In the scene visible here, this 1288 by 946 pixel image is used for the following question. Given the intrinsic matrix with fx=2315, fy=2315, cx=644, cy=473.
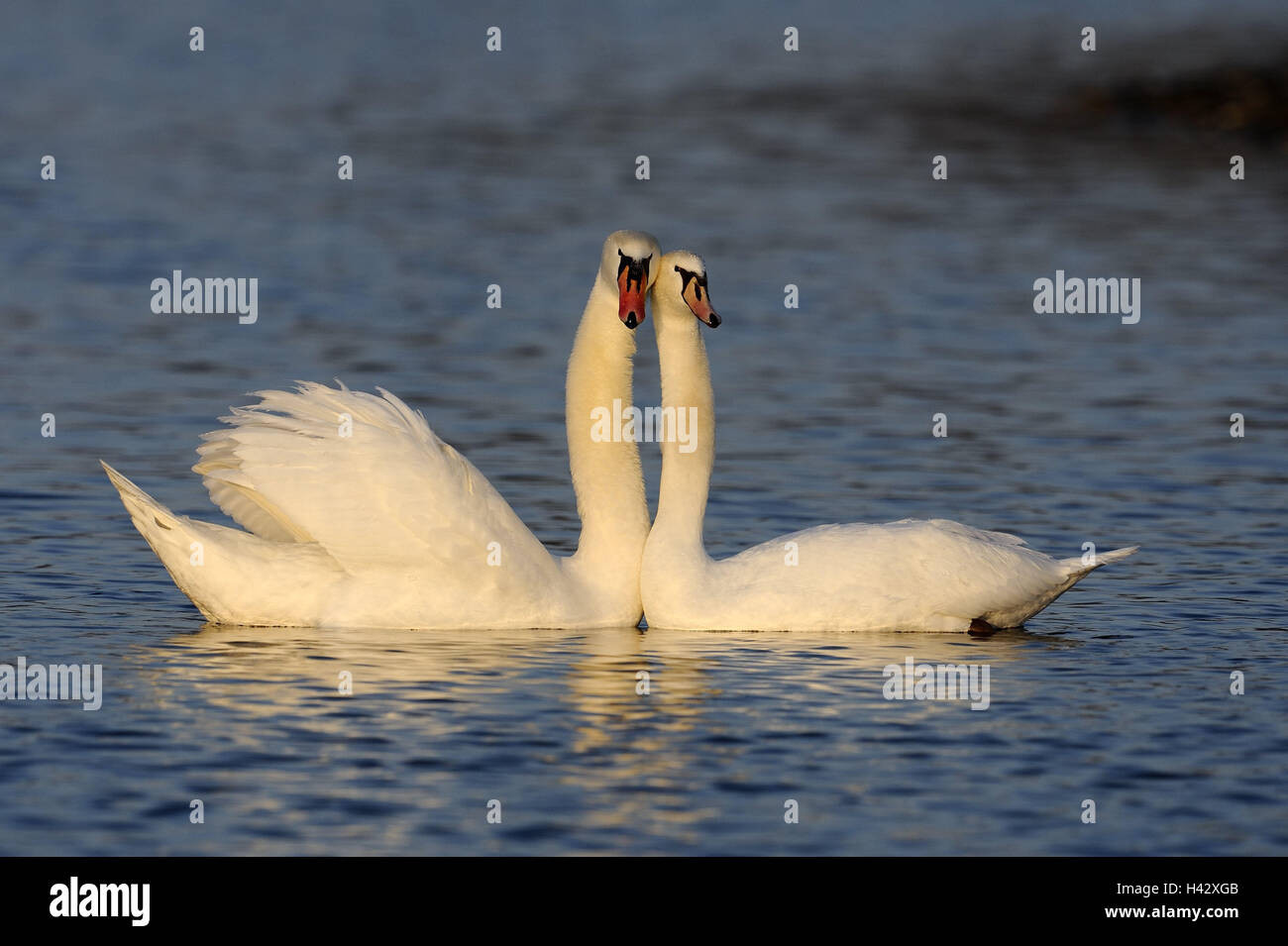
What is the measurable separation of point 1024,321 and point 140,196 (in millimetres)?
12061

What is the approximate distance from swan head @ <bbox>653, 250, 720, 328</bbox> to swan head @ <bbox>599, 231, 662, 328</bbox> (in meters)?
0.09

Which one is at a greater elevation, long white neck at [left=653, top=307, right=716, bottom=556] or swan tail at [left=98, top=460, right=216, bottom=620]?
long white neck at [left=653, top=307, right=716, bottom=556]

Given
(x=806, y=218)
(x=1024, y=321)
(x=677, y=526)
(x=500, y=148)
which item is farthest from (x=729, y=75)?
(x=677, y=526)

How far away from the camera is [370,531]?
12289 mm

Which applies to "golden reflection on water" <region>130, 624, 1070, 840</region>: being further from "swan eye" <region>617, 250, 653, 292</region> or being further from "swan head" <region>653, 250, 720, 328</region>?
"swan eye" <region>617, 250, 653, 292</region>

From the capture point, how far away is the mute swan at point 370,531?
1233cm

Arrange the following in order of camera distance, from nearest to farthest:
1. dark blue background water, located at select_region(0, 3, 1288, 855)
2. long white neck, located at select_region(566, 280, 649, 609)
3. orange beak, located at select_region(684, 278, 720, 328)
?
dark blue background water, located at select_region(0, 3, 1288, 855), orange beak, located at select_region(684, 278, 720, 328), long white neck, located at select_region(566, 280, 649, 609)

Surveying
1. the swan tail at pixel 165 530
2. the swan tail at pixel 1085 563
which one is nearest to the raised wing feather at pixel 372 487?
the swan tail at pixel 165 530

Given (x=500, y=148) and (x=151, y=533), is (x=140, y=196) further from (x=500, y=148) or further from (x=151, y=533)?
(x=151, y=533)

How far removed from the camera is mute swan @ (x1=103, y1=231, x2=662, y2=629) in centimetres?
1233

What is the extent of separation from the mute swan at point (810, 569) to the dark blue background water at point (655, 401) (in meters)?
0.20

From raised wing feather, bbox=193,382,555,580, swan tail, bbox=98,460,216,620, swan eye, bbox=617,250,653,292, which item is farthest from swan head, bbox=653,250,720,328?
swan tail, bbox=98,460,216,620

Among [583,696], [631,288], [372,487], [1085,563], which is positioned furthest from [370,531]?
[1085,563]

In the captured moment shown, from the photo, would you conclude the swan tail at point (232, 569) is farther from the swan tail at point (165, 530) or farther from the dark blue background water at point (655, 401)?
the dark blue background water at point (655, 401)
